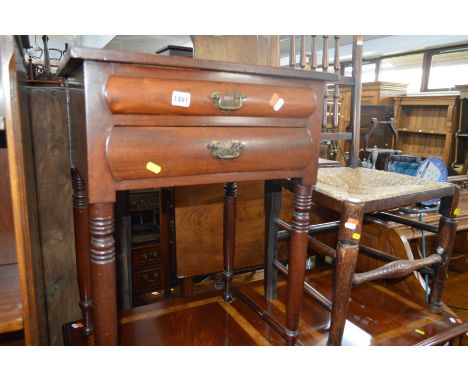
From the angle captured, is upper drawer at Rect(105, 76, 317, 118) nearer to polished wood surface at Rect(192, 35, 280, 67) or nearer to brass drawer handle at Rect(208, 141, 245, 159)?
brass drawer handle at Rect(208, 141, 245, 159)

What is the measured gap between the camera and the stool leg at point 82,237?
1.00 m

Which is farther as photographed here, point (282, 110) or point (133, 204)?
point (133, 204)

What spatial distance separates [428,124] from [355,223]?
390 cm

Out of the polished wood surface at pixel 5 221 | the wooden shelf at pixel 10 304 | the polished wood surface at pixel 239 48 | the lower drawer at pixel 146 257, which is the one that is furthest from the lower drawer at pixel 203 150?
the lower drawer at pixel 146 257

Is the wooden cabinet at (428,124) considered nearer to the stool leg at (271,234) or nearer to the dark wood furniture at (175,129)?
the stool leg at (271,234)

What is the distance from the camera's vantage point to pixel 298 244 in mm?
925

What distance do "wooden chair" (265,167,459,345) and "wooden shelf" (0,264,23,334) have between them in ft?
2.11

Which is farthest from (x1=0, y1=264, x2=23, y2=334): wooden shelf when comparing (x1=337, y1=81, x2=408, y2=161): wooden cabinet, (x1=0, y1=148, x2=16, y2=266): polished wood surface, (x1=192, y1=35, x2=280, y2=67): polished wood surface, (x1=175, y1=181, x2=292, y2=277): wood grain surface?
(x1=337, y1=81, x2=408, y2=161): wooden cabinet

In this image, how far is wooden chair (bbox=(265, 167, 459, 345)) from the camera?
0.95 meters
